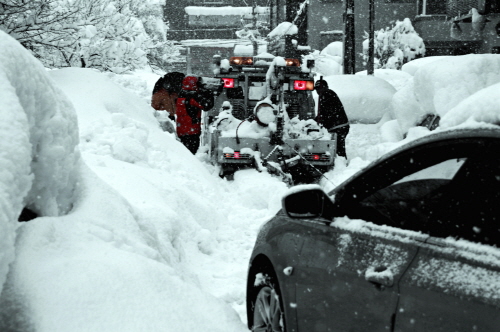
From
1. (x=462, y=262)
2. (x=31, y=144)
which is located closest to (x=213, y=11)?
(x=31, y=144)

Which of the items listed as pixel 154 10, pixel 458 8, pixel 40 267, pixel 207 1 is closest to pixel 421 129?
pixel 40 267

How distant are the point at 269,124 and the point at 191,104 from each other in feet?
5.94

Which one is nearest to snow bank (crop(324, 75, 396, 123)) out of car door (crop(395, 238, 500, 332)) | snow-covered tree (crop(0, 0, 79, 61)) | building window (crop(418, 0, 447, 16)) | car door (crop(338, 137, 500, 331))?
snow-covered tree (crop(0, 0, 79, 61))

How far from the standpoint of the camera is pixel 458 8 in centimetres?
1891

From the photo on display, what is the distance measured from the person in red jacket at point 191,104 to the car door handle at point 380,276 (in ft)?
30.5

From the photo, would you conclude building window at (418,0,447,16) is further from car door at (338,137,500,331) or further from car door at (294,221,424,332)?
car door at (338,137,500,331)

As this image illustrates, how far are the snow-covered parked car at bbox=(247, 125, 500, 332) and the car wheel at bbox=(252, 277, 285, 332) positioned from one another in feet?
0.05

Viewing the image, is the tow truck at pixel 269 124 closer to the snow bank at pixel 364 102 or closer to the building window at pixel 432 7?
the snow bank at pixel 364 102

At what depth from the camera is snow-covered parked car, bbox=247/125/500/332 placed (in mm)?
1981

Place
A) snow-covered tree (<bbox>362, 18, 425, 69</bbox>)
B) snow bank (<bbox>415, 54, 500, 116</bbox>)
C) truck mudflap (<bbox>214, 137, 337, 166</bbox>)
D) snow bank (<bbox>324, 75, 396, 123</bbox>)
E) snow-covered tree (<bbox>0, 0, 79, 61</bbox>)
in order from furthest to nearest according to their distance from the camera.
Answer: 1. snow-covered tree (<bbox>362, 18, 425, 69</bbox>)
2. snow bank (<bbox>324, 75, 396, 123</bbox>)
3. truck mudflap (<bbox>214, 137, 337, 166</bbox>)
4. snow-covered tree (<bbox>0, 0, 79, 61</bbox>)
5. snow bank (<bbox>415, 54, 500, 116</bbox>)

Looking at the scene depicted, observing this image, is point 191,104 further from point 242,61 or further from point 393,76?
point 393,76

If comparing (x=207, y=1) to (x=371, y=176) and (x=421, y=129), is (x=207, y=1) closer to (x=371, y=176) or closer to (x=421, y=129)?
(x=421, y=129)

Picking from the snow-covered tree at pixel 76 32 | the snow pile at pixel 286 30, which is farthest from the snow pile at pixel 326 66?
the snow pile at pixel 286 30

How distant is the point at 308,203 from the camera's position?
292 centimetres
